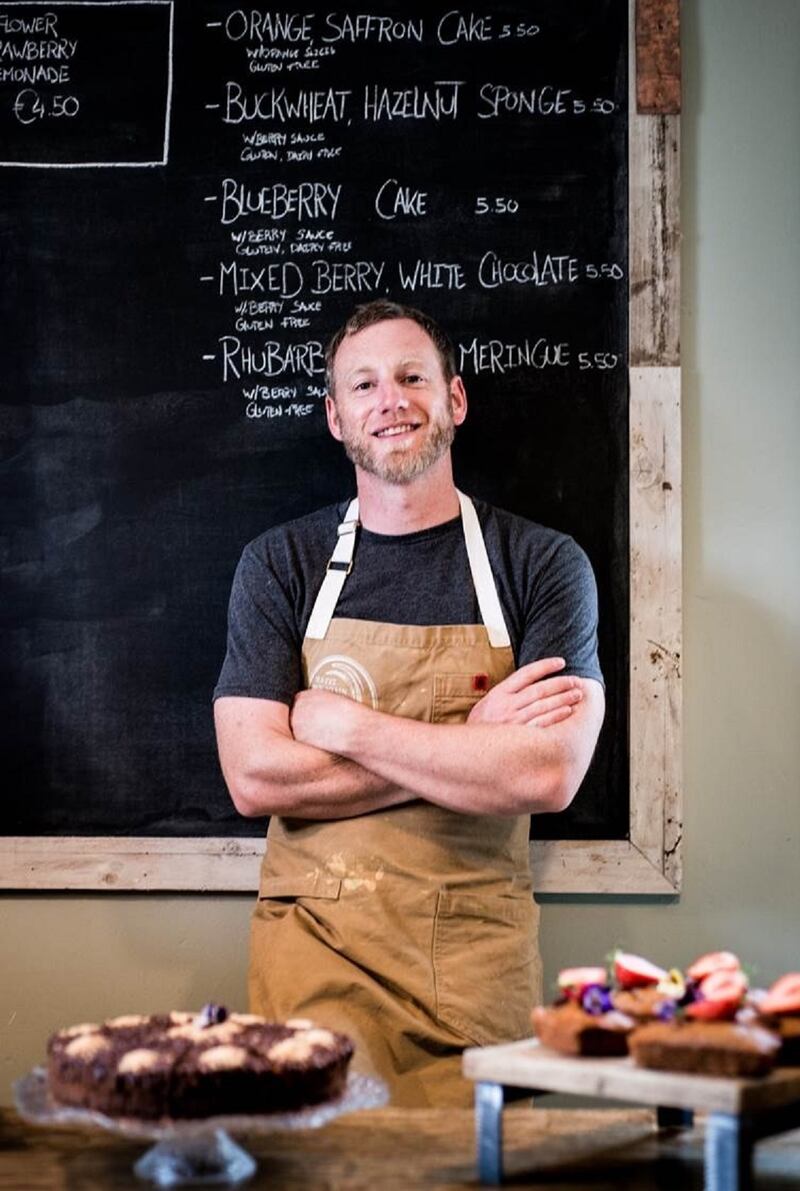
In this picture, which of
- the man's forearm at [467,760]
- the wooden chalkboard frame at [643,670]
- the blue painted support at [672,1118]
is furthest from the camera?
the wooden chalkboard frame at [643,670]

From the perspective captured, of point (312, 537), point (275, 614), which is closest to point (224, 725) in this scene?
point (275, 614)

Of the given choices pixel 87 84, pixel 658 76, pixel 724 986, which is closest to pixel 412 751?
pixel 724 986

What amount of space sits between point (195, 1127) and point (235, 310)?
81.6 inches

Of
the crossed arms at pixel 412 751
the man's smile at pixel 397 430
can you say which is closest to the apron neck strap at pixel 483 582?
the crossed arms at pixel 412 751

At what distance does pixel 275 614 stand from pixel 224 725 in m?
0.25

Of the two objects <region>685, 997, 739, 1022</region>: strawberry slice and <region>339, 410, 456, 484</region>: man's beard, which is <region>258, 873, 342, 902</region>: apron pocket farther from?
<region>685, 997, 739, 1022</region>: strawberry slice

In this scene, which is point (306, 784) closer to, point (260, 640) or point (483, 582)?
point (260, 640)

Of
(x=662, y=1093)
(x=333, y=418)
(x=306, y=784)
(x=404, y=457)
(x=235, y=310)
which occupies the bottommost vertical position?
(x=662, y=1093)

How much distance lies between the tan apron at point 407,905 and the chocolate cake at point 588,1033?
978 millimetres

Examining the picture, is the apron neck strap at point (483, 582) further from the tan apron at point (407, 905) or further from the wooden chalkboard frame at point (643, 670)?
the wooden chalkboard frame at point (643, 670)

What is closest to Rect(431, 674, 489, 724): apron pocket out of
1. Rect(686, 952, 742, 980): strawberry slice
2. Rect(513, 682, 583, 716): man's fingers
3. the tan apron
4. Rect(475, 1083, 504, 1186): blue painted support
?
the tan apron

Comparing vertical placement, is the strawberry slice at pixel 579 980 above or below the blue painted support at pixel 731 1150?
above

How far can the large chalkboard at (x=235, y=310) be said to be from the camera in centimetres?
332

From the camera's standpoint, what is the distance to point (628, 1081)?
67.1 inches
